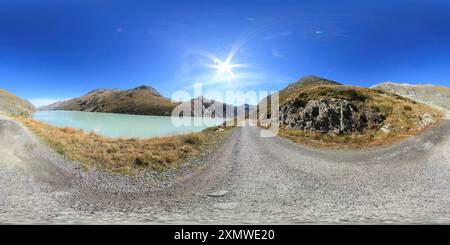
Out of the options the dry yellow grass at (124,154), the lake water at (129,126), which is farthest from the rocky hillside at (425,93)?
the dry yellow grass at (124,154)

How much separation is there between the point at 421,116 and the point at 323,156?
2033 cm

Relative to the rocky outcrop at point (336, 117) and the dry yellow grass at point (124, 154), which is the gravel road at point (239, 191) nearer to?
the dry yellow grass at point (124, 154)

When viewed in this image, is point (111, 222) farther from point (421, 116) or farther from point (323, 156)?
point (421, 116)

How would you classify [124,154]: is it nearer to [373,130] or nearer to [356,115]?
[373,130]

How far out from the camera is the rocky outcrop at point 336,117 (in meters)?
32.1

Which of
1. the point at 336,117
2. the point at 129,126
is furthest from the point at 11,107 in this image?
the point at 336,117

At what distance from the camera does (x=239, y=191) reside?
1147cm

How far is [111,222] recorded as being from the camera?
7.82 metres

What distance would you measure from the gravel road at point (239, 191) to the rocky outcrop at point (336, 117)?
12938 mm

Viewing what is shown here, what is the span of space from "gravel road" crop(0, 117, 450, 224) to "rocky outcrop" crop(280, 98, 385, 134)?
12938 millimetres

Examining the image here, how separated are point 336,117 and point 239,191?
2573 centimetres

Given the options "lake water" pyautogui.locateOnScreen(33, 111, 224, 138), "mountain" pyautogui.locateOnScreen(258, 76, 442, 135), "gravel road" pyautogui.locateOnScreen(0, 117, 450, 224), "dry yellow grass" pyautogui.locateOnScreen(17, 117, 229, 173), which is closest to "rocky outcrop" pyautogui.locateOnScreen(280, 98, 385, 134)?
"mountain" pyautogui.locateOnScreen(258, 76, 442, 135)

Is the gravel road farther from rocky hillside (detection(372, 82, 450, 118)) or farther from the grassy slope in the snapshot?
rocky hillside (detection(372, 82, 450, 118))

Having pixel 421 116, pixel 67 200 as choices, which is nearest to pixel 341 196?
pixel 67 200
